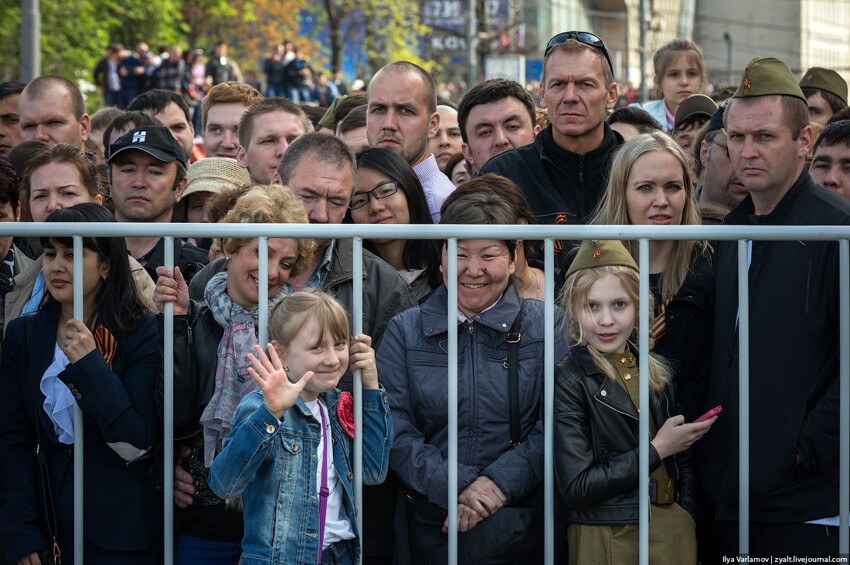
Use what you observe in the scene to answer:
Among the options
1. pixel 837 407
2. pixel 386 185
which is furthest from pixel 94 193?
pixel 837 407

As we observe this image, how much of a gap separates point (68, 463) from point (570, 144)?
9.37 ft

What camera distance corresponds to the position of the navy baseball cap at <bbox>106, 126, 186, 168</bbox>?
591cm

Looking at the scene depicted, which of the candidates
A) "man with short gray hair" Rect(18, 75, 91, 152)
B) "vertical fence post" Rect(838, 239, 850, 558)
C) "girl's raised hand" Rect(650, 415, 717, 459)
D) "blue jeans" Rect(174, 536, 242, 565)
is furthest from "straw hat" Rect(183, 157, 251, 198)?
"vertical fence post" Rect(838, 239, 850, 558)

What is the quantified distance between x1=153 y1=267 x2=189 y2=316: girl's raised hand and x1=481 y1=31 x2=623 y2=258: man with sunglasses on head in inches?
78.0

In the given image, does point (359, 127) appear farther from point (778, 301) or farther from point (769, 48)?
point (769, 48)

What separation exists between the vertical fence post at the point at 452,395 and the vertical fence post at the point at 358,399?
0.32 metres

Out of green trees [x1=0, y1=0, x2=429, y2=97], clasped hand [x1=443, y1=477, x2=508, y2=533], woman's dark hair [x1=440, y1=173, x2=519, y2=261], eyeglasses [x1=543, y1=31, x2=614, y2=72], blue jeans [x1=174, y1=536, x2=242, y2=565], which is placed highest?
green trees [x1=0, y1=0, x2=429, y2=97]

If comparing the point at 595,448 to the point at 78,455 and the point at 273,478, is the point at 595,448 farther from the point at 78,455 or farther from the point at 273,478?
the point at 78,455

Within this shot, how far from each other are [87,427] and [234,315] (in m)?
0.69

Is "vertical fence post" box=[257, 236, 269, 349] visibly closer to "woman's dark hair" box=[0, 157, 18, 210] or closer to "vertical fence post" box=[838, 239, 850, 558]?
"woman's dark hair" box=[0, 157, 18, 210]

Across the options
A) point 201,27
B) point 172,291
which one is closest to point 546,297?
point 172,291

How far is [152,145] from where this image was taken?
19.5ft

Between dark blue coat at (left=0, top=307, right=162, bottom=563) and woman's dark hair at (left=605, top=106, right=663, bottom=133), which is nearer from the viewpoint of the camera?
dark blue coat at (left=0, top=307, right=162, bottom=563)

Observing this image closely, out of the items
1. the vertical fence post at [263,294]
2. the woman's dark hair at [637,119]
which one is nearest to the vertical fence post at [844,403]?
the vertical fence post at [263,294]
